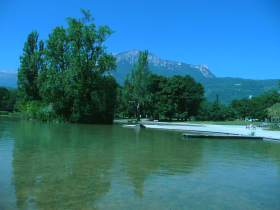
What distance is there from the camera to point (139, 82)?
174 ft

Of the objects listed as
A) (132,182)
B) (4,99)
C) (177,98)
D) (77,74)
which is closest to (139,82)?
(177,98)

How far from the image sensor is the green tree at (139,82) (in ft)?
174

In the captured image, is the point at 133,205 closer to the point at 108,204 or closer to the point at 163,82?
the point at 108,204

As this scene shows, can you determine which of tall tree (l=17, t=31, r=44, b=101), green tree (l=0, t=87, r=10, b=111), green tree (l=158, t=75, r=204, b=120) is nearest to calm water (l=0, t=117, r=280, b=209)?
tall tree (l=17, t=31, r=44, b=101)

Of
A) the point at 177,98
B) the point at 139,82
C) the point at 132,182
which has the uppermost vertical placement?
the point at 139,82

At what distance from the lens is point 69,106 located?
38.4 meters

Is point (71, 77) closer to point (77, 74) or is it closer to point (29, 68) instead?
point (77, 74)

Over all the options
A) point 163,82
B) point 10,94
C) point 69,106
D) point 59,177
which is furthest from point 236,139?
point 10,94

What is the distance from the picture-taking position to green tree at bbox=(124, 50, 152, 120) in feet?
174

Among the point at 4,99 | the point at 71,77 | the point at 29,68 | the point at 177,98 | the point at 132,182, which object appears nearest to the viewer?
the point at 132,182

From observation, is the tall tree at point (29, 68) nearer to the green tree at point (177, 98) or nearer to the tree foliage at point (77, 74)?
the tree foliage at point (77, 74)

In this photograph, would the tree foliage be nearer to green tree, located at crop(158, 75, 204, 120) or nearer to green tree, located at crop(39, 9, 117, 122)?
green tree, located at crop(39, 9, 117, 122)

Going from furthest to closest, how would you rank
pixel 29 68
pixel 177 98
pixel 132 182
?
pixel 177 98, pixel 29 68, pixel 132 182

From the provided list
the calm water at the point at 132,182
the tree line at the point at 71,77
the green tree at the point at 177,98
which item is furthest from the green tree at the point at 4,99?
the calm water at the point at 132,182
